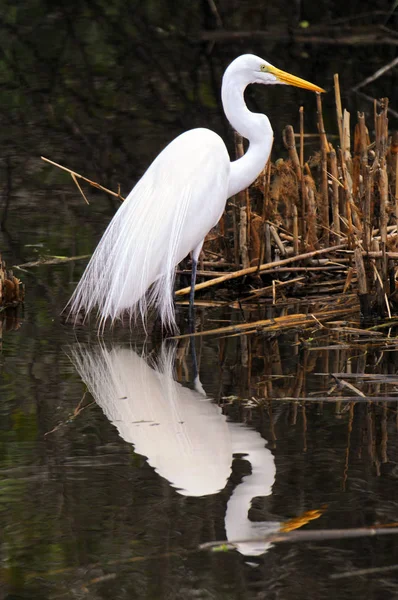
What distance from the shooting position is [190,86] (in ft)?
39.2

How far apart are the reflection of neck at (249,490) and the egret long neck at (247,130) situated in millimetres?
1929

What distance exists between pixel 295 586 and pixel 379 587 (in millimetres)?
211

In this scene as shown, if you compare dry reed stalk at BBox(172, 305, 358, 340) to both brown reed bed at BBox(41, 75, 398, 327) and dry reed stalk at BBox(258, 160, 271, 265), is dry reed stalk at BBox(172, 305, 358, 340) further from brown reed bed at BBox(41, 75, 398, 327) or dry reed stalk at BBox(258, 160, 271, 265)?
dry reed stalk at BBox(258, 160, 271, 265)

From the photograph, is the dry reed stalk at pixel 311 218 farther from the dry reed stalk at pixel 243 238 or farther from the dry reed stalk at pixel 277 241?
the dry reed stalk at pixel 243 238

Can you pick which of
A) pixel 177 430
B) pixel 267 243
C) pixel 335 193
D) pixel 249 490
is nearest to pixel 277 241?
pixel 267 243

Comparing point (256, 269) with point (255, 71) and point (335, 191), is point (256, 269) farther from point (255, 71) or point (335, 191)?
point (255, 71)

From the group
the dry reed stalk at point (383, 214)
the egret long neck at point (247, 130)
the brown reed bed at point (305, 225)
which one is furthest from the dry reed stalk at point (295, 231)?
the dry reed stalk at point (383, 214)

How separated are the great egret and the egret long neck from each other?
0.07 metres

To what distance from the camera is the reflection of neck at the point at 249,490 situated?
119 inches

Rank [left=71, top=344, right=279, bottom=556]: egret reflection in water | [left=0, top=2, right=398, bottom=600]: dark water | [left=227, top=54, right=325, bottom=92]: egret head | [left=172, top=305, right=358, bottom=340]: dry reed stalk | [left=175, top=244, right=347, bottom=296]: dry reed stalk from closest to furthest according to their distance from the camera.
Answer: [left=0, top=2, right=398, bottom=600]: dark water
[left=71, top=344, right=279, bottom=556]: egret reflection in water
[left=172, top=305, right=358, bottom=340]: dry reed stalk
[left=227, top=54, right=325, bottom=92]: egret head
[left=175, top=244, right=347, bottom=296]: dry reed stalk

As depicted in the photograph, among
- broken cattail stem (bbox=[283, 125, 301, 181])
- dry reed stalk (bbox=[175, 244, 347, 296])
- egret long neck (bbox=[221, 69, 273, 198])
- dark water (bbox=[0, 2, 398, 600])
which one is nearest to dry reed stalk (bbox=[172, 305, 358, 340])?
dark water (bbox=[0, 2, 398, 600])

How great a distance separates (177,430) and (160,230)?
4.97 ft

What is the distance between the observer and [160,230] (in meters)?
5.14

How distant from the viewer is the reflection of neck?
3.02 metres
